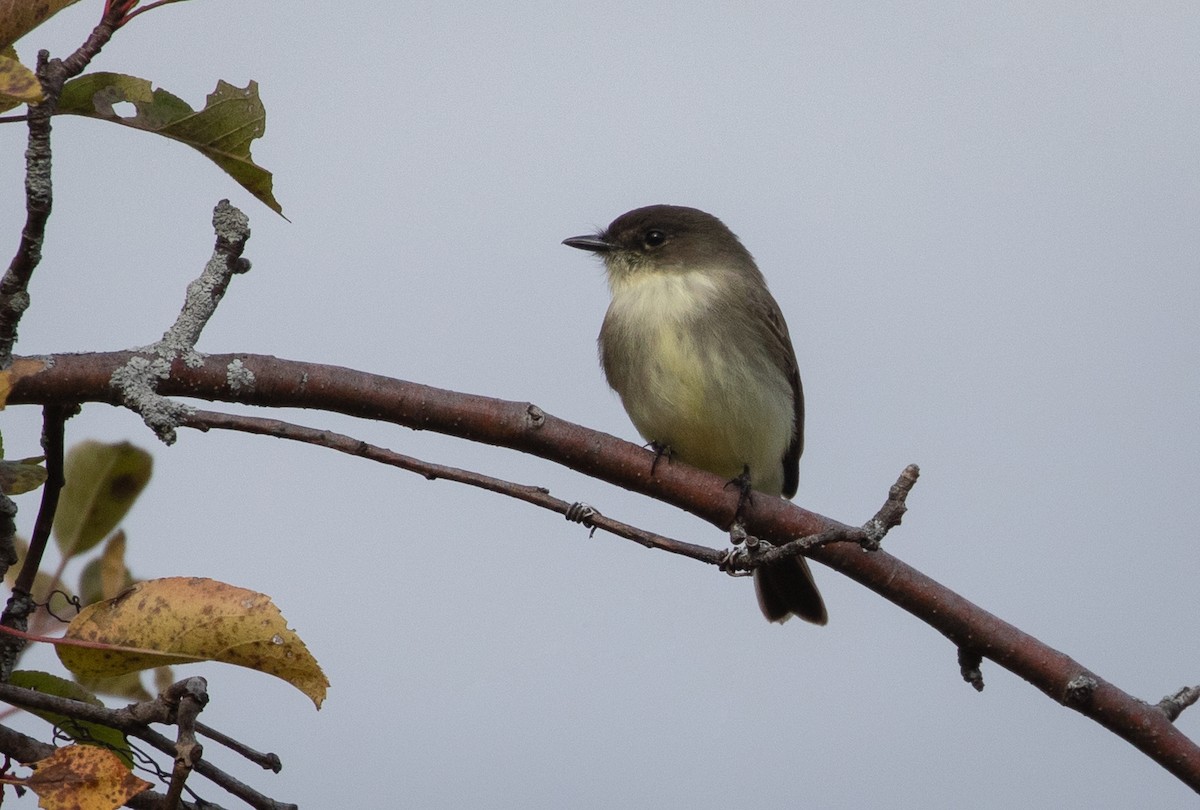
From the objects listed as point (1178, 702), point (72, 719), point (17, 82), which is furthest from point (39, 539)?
point (1178, 702)

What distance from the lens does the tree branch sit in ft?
9.70

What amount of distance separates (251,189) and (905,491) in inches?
56.5

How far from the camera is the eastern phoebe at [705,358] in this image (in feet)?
19.3

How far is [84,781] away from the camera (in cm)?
187

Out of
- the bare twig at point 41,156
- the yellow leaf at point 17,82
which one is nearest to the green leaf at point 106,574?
the bare twig at point 41,156

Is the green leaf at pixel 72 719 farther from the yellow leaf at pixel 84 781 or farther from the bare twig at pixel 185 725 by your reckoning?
the bare twig at pixel 185 725

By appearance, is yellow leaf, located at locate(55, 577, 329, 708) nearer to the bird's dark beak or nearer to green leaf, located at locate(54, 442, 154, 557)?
green leaf, located at locate(54, 442, 154, 557)

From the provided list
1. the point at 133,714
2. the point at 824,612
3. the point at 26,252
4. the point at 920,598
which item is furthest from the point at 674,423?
the point at 133,714

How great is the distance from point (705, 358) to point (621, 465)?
236 cm

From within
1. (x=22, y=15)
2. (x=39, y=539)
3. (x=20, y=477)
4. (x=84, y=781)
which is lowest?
(x=84, y=781)

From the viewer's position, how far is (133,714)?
75.2 inches

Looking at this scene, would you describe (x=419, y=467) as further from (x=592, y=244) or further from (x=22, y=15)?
(x=592, y=244)

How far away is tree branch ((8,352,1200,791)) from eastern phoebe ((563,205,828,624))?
1.77 meters

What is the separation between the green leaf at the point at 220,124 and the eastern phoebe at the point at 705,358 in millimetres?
3224
